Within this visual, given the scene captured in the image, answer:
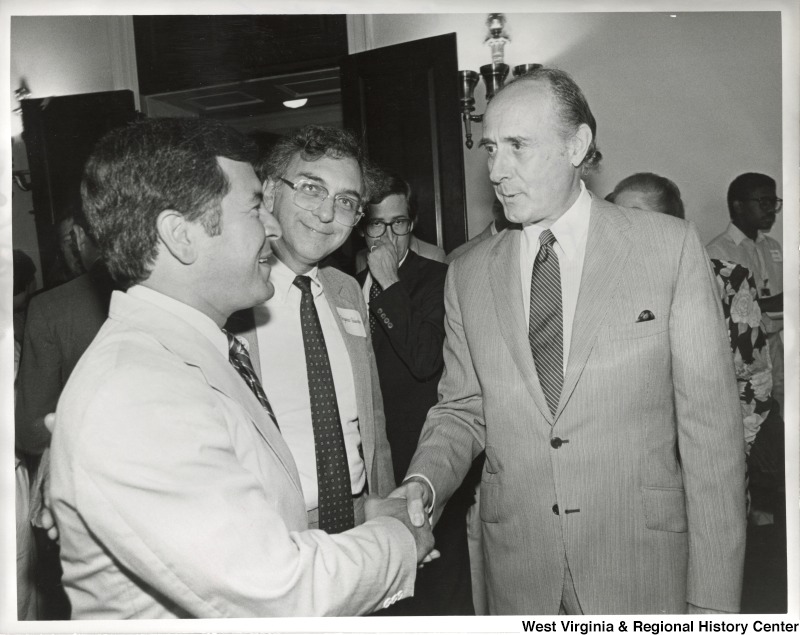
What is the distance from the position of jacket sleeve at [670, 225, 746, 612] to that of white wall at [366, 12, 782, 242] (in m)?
1.52

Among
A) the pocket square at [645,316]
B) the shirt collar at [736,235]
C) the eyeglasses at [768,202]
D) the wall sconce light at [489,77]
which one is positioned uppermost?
the wall sconce light at [489,77]

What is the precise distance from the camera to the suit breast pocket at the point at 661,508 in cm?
165

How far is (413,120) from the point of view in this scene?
3617 mm

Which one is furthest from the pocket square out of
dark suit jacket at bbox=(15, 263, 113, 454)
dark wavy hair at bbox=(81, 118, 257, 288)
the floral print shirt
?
dark suit jacket at bbox=(15, 263, 113, 454)

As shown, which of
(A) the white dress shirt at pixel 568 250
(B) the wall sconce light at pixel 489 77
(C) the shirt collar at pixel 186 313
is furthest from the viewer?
(B) the wall sconce light at pixel 489 77

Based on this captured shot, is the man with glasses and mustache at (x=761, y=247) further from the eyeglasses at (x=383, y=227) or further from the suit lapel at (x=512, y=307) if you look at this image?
the eyeglasses at (x=383, y=227)

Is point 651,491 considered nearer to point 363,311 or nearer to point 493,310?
point 493,310

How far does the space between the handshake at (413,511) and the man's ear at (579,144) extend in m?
1.05

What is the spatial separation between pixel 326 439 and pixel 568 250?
36.8 inches

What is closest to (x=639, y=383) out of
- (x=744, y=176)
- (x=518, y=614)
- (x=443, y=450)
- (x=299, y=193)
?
(x=443, y=450)

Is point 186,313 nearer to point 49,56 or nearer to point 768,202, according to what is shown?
point 49,56

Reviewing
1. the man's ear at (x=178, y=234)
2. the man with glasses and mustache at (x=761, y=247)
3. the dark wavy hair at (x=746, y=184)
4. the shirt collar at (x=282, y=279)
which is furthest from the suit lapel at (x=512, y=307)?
the dark wavy hair at (x=746, y=184)

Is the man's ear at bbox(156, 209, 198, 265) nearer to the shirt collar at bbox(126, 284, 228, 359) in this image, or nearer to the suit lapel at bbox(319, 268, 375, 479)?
the shirt collar at bbox(126, 284, 228, 359)

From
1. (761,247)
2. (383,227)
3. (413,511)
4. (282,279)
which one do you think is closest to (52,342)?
(282,279)
